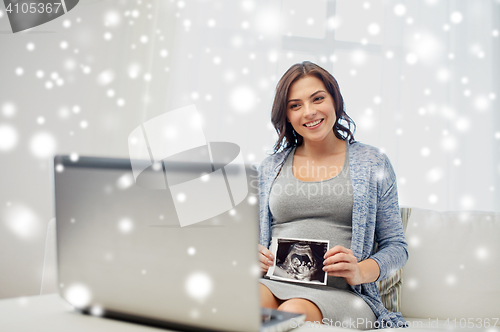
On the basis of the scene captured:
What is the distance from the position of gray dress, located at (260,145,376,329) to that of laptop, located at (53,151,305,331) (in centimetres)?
49

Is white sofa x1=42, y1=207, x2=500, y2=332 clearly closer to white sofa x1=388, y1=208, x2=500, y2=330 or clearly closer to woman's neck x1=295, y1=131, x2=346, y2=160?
white sofa x1=388, y1=208, x2=500, y2=330

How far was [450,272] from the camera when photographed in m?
1.20

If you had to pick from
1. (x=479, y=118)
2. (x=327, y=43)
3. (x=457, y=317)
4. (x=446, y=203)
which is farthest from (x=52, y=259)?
(x=479, y=118)

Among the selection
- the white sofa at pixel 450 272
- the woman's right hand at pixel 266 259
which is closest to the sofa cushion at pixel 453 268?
the white sofa at pixel 450 272

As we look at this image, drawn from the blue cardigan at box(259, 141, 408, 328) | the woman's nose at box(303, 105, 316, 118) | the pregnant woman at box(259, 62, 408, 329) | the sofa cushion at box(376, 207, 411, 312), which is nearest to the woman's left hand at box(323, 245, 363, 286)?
the pregnant woman at box(259, 62, 408, 329)

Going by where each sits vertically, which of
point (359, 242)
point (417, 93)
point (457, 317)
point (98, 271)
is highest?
point (417, 93)

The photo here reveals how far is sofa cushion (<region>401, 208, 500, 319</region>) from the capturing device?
3.84 ft

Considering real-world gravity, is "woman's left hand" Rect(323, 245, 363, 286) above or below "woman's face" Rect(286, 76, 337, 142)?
below

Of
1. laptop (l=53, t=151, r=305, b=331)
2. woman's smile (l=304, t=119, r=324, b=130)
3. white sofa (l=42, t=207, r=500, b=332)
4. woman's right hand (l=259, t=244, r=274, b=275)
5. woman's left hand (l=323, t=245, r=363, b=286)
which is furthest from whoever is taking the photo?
woman's smile (l=304, t=119, r=324, b=130)

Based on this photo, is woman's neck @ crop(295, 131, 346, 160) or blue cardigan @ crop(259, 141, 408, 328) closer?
blue cardigan @ crop(259, 141, 408, 328)

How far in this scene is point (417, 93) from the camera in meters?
2.11

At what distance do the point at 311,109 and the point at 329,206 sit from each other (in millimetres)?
354

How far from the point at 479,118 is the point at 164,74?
1894 mm

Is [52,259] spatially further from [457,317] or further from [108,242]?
[457,317]
